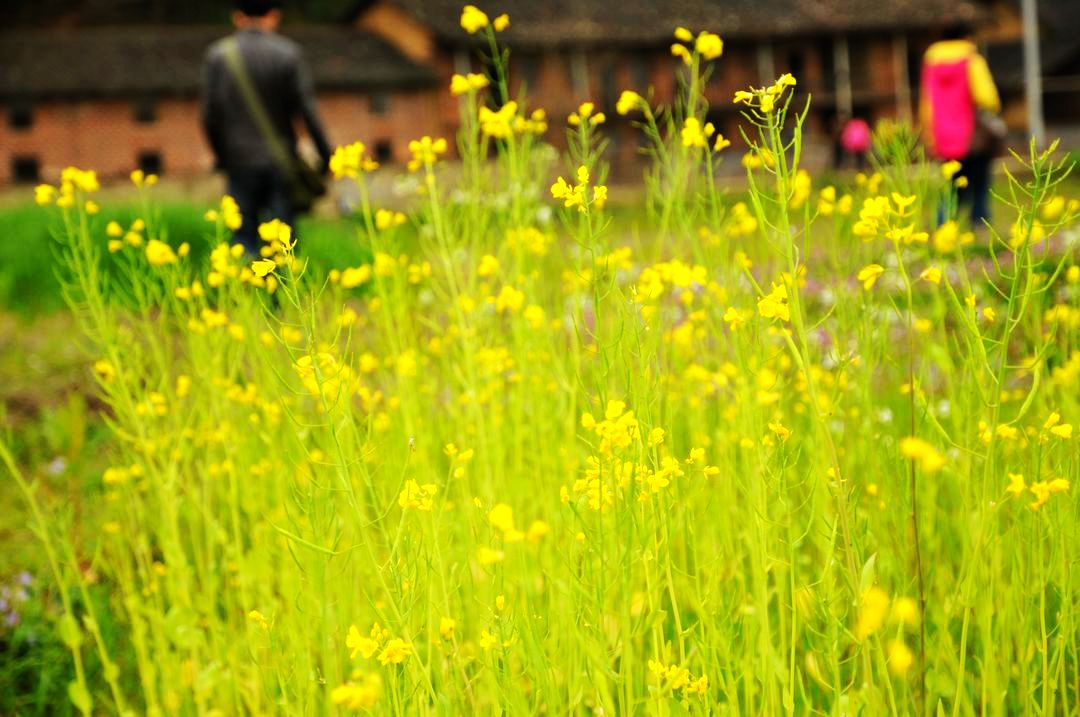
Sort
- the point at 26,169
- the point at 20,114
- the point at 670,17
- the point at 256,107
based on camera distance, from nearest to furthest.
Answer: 1. the point at 256,107
2. the point at 670,17
3. the point at 26,169
4. the point at 20,114

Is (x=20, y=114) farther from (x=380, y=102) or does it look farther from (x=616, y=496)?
(x=616, y=496)

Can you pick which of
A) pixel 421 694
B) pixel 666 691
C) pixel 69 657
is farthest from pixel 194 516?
pixel 666 691

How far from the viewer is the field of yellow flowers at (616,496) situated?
1.67 metres

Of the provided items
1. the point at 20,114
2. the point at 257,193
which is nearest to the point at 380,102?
the point at 20,114

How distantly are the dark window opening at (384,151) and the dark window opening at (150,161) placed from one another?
575 centimetres

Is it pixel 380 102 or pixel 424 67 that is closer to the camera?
pixel 424 67

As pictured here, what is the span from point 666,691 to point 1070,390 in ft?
4.52

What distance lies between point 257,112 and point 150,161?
27.2 metres

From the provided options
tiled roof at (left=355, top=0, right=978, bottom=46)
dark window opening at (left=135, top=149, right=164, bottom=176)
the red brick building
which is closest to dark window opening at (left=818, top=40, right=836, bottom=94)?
the red brick building

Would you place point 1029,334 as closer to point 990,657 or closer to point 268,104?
point 990,657

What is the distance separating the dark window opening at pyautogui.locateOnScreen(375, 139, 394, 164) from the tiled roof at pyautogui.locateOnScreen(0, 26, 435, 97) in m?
2.14

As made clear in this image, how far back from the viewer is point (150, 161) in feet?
102

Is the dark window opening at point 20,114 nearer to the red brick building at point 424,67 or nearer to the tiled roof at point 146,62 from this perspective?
the red brick building at point 424,67

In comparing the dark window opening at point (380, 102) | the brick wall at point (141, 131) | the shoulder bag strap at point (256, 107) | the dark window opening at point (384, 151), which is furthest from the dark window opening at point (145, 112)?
the shoulder bag strap at point (256, 107)
